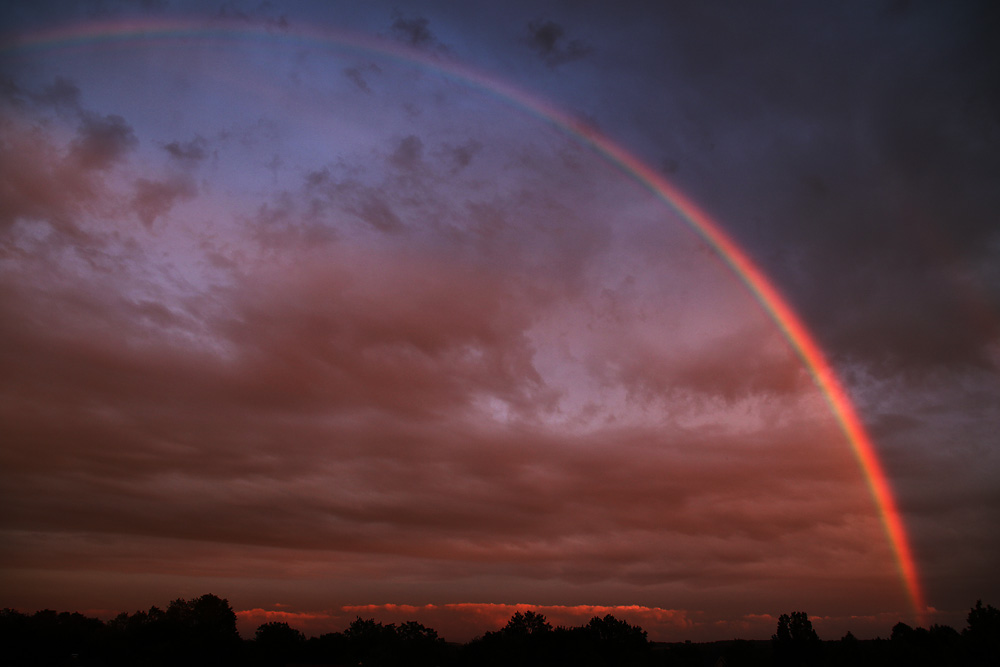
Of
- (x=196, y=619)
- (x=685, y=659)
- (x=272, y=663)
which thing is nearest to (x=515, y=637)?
(x=685, y=659)

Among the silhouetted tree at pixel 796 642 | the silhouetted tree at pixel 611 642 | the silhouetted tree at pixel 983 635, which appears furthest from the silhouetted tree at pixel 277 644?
the silhouetted tree at pixel 983 635

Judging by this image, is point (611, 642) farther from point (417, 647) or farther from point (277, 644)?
point (277, 644)

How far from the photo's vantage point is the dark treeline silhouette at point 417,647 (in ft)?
275

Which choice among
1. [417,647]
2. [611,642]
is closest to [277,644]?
[417,647]

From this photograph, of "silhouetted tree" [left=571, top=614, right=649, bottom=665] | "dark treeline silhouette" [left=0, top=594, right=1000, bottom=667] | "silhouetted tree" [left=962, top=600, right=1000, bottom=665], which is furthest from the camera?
"silhouetted tree" [left=571, top=614, right=649, bottom=665]

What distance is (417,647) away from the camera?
110125 mm

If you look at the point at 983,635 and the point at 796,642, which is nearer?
the point at 983,635

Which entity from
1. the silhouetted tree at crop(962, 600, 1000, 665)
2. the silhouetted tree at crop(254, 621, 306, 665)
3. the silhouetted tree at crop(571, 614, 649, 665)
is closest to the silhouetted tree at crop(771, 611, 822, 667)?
the silhouetted tree at crop(571, 614, 649, 665)

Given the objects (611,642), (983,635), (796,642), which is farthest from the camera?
(611,642)

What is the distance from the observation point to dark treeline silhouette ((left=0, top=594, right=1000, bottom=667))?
8394 cm

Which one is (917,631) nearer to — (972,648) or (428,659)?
(972,648)

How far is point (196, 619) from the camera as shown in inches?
5551

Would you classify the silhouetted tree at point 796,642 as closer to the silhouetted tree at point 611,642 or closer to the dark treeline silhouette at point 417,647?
the dark treeline silhouette at point 417,647

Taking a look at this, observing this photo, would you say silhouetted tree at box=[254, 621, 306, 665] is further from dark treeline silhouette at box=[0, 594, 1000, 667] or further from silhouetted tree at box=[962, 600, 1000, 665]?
silhouetted tree at box=[962, 600, 1000, 665]
